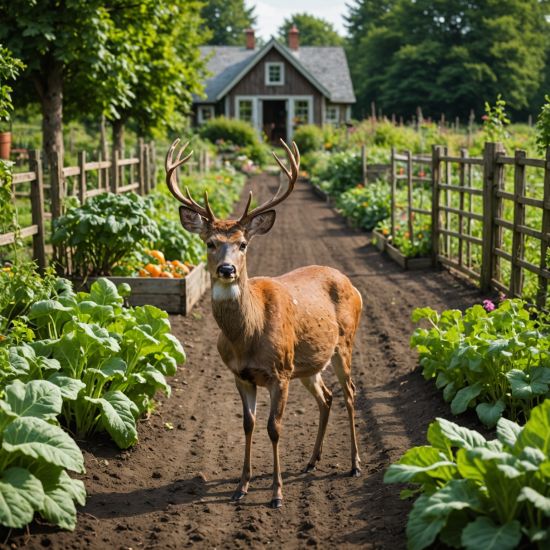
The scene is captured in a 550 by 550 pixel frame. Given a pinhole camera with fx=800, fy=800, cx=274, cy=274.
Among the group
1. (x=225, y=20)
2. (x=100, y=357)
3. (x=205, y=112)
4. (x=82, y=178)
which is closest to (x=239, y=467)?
(x=100, y=357)

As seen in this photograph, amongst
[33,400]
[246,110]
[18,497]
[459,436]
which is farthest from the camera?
[246,110]

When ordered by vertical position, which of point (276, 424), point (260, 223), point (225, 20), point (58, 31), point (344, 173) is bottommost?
point (276, 424)

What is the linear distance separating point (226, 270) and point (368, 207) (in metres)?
14.1

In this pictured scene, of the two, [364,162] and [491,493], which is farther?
[364,162]

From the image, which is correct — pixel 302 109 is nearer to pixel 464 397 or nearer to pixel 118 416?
pixel 464 397

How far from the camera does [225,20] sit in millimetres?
93062

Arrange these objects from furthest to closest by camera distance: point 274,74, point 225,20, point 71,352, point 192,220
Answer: point 225,20 < point 274,74 < point 71,352 < point 192,220

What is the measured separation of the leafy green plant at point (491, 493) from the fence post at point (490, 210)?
271 inches

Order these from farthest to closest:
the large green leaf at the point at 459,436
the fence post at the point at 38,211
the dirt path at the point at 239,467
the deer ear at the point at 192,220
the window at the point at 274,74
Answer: the window at the point at 274,74, the fence post at the point at 38,211, the deer ear at the point at 192,220, the dirt path at the point at 239,467, the large green leaf at the point at 459,436

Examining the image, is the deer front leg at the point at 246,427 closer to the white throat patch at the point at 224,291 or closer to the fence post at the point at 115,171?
the white throat patch at the point at 224,291

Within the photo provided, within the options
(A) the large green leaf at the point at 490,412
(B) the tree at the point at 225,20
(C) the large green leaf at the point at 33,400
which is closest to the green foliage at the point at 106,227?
(C) the large green leaf at the point at 33,400

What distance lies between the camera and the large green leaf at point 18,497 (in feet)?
13.0

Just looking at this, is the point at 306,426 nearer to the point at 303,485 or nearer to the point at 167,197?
the point at 303,485

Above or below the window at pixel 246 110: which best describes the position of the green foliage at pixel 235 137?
below
